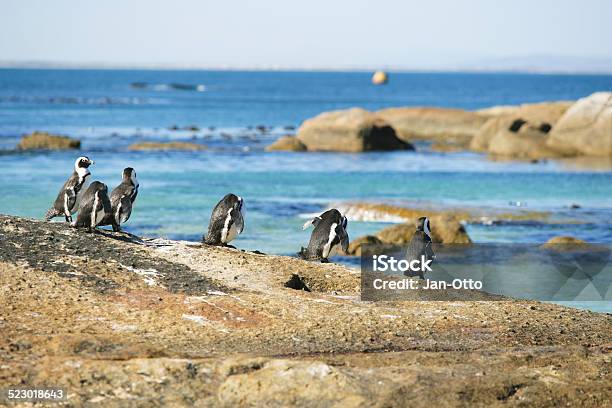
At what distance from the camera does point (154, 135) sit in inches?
2849

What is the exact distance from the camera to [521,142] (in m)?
58.7

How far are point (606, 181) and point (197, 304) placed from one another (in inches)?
1453

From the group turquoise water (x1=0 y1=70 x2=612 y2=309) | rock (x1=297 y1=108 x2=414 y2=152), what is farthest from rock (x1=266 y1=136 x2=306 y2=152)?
turquoise water (x1=0 y1=70 x2=612 y2=309)

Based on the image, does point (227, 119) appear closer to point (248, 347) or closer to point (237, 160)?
point (237, 160)

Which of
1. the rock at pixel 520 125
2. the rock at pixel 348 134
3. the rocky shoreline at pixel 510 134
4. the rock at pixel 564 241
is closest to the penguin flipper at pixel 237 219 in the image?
the rock at pixel 564 241

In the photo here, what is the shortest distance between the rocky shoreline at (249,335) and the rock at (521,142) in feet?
143

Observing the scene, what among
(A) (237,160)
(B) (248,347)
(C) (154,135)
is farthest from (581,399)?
(C) (154,135)

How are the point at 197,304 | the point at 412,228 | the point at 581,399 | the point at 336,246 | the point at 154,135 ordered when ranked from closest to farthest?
1. the point at 581,399
2. the point at 197,304
3. the point at 336,246
4. the point at 412,228
5. the point at 154,135

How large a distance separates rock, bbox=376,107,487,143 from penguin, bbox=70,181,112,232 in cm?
5450

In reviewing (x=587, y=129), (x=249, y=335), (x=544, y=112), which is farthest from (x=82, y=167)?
(x=544, y=112)

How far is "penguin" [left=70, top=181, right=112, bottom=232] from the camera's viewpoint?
1566 centimetres

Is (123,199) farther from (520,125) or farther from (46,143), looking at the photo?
(520,125)

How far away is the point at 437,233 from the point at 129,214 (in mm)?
12844

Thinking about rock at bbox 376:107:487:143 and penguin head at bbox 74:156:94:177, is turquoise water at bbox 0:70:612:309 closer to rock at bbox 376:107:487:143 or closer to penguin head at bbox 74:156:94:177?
rock at bbox 376:107:487:143
